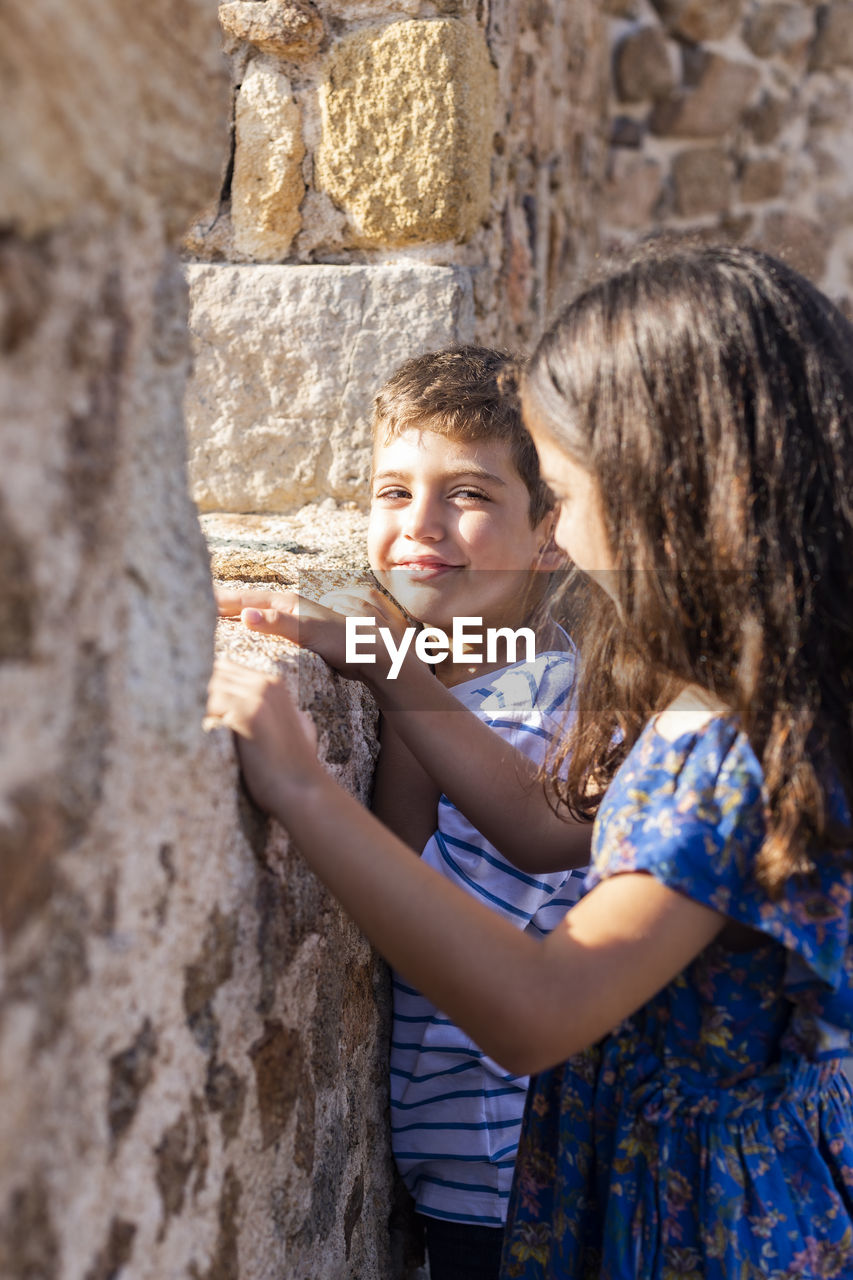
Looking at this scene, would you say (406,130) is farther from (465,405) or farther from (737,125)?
(737,125)

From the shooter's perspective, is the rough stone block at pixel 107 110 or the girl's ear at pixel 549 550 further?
the girl's ear at pixel 549 550

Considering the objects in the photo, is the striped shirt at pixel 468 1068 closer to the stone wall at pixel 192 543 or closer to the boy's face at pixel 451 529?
the stone wall at pixel 192 543

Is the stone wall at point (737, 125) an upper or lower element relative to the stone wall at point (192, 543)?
upper

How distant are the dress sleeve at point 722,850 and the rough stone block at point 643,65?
342cm

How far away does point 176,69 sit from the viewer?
27.6 inches

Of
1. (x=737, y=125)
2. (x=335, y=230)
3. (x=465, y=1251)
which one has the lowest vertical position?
(x=465, y=1251)

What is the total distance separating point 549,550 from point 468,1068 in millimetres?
784

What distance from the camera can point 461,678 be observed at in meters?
1.72

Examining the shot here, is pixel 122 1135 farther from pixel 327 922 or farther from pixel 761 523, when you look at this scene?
pixel 761 523

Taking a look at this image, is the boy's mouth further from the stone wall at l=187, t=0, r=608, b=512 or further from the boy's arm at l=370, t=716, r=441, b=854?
the stone wall at l=187, t=0, r=608, b=512

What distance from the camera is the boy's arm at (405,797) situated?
1.51 m

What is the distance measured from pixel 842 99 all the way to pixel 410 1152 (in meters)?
3.94

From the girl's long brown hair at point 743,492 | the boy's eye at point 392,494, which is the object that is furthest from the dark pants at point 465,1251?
the boy's eye at point 392,494

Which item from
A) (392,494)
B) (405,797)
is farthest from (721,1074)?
(392,494)
